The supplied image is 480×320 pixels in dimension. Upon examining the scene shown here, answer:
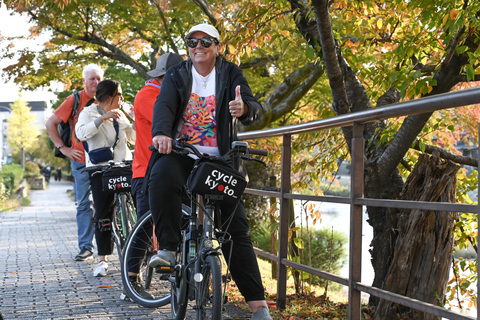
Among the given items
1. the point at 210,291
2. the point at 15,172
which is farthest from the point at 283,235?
the point at 15,172

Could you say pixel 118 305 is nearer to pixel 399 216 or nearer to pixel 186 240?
pixel 186 240

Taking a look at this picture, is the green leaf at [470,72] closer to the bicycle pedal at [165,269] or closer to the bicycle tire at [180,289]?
the bicycle tire at [180,289]

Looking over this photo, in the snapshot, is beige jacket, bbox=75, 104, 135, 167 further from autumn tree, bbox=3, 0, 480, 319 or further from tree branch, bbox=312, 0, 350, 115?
tree branch, bbox=312, 0, 350, 115

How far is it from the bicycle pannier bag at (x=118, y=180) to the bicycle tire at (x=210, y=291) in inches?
93.6

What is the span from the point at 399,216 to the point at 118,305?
2.31 metres

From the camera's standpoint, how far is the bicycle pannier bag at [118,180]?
18.2 ft

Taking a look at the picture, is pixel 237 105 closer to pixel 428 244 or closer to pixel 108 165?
pixel 428 244

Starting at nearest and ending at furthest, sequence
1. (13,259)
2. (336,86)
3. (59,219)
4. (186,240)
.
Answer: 1. (186,240)
2. (336,86)
3. (13,259)
4. (59,219)

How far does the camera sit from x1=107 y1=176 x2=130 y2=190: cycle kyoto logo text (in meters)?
5.55

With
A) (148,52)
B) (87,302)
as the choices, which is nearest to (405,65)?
(87,302)

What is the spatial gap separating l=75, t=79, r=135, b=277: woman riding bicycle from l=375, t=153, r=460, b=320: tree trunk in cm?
296

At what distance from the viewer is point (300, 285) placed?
19.0 feet

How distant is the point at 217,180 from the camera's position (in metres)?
3.36

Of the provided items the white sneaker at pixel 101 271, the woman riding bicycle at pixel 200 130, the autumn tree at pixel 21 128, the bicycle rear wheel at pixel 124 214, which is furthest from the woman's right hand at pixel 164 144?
the autumn tree at pixel 21 128
